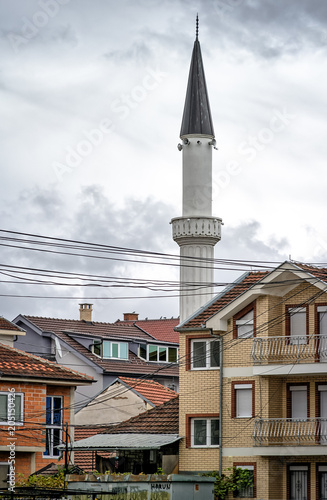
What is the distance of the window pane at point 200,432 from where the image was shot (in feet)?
140

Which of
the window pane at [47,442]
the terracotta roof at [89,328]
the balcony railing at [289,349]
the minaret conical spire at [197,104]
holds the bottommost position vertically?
the window pane at [47,442]

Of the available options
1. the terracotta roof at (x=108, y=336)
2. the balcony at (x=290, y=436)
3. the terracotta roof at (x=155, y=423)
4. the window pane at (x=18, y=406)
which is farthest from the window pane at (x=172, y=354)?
the balcony at (x=290, y=436)

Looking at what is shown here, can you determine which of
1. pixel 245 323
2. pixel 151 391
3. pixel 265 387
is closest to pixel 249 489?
pixel 265 387

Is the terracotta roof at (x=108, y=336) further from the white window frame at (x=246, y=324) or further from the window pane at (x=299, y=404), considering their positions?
the window pane at (x=299, y=404)

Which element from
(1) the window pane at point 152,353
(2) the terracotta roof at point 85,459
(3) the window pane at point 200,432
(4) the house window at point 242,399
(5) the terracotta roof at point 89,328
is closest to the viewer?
(4) the house window at point 242,399

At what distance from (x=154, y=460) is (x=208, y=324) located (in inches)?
234

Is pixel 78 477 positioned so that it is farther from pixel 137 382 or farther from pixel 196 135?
pixel 196 135

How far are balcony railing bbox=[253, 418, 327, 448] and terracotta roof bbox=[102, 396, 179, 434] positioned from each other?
4278 millimetres

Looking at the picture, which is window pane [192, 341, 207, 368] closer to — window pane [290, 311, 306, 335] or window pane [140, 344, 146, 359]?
window pane [290, 311, 306, 335]

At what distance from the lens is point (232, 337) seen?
140ft

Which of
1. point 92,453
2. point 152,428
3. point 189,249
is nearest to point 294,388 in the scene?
point 152,428

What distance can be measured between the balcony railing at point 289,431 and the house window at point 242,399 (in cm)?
87
